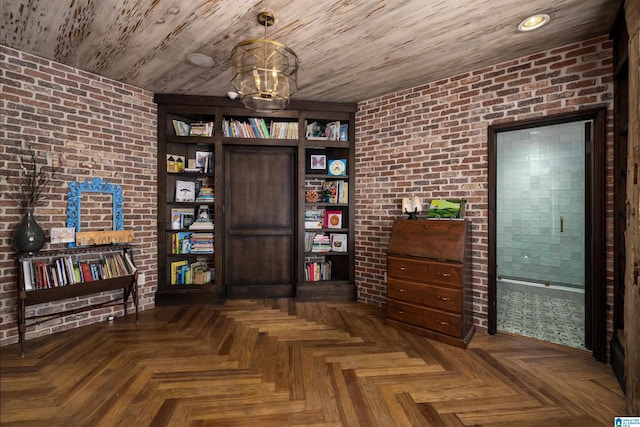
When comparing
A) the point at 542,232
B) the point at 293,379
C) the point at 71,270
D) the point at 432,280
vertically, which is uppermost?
the point at 542,232

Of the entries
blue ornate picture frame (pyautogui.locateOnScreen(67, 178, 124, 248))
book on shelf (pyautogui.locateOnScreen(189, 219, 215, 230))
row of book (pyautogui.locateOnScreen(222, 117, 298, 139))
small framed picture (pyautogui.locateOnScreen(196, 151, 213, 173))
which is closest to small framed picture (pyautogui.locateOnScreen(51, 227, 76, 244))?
blue ornate picture frame (pyautogui.locateOnScreen(67, 178, 124, 248))

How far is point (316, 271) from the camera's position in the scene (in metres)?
4.09

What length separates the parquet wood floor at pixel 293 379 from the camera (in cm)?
178

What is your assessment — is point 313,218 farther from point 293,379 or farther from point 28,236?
point 28,236

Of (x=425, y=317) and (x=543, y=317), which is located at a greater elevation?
(x=425, y=317)

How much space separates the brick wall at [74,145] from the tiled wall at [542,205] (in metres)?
4.07

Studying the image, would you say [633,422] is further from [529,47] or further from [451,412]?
[529,47]

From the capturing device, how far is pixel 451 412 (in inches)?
71.6

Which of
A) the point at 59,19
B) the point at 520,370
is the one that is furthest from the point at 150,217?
the point at 520,370

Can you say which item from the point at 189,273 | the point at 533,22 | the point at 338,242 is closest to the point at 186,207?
the point at 189,273

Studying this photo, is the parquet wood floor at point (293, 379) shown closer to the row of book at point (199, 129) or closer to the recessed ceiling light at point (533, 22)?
the row of book at point (199, 129)

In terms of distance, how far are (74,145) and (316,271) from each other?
3.03 metres

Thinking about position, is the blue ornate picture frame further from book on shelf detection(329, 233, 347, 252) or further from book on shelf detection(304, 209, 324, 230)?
book on shelf detection(329, 233, 347, 252)

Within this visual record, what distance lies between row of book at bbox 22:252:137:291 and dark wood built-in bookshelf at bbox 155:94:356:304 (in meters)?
0.58
